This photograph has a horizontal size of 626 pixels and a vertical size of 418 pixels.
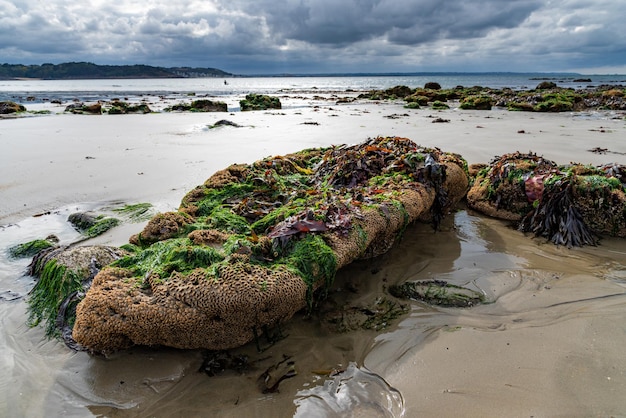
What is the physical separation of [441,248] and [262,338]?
2.06 metres

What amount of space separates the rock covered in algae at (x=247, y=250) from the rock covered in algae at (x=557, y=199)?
68cm

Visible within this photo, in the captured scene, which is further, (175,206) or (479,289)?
(175,206)

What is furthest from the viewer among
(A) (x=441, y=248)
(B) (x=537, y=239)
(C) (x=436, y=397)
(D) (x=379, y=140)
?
(D) (x=379, y=140)

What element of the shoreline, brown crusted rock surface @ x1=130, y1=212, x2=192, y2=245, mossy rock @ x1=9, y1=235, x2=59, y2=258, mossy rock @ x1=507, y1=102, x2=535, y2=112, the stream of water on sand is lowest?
the stream of water on sand

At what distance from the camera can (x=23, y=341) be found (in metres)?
2.47

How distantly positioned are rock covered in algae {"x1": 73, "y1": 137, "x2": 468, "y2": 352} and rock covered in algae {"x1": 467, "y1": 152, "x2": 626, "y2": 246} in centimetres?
68

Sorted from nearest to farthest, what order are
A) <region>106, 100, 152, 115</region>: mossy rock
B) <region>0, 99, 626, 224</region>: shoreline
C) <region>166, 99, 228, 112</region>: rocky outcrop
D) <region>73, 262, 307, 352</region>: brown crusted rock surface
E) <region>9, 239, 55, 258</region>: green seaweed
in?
1. <region>73, 262, 307, 352</region>: brown crusted rock surface
2. <region>9, 239, 55, 258</region>: green seaweed
3. <region>0, 99, 626, 224</region>: shoreline
4. <region>106, 100, 152, 115</region>: mossy rock
5. <region>166, 99, 228, 112</region>: rocky outcrop

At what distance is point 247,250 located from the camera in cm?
253

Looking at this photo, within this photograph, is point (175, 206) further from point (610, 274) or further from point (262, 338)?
point (610, 274)

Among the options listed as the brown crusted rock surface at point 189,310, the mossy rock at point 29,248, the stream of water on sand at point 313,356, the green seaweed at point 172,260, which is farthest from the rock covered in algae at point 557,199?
the mossy rock at point 29,248

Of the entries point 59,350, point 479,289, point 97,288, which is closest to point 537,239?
point 479,289

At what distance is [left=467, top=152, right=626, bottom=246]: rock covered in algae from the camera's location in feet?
12.8

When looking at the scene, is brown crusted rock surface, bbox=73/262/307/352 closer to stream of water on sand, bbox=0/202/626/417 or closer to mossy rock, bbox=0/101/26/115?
stream of water on sand, bbox=0/202/626/417

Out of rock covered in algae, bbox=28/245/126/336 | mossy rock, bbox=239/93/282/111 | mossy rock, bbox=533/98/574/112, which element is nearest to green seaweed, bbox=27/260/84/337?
rock covered in algae, bbox=28/245/126/336
